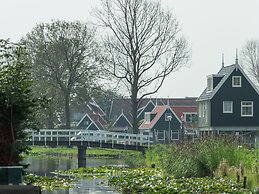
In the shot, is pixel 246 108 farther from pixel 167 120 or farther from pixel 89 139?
pixel 167 120

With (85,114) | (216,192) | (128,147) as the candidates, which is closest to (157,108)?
(85,114)

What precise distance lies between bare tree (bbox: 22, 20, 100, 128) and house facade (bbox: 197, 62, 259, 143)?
11.9 metres

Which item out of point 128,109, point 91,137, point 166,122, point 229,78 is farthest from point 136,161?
point 128,109

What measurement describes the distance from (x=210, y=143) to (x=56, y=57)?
145ft

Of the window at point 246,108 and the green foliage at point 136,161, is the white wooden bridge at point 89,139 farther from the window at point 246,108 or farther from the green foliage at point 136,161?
the window at point 246,108

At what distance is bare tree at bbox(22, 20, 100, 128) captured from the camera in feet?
225

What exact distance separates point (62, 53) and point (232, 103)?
17.2m

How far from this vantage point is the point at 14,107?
23.2 m

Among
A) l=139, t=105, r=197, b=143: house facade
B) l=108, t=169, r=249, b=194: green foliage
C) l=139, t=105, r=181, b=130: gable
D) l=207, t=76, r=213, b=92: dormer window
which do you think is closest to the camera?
l=108, t=169, r=249, b=194: green foliage

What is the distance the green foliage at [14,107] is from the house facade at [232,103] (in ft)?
134

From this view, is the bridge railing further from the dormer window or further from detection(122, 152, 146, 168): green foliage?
the dormer window

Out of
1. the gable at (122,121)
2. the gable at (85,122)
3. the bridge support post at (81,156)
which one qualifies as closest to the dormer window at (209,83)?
the bridge support post at (81,156)

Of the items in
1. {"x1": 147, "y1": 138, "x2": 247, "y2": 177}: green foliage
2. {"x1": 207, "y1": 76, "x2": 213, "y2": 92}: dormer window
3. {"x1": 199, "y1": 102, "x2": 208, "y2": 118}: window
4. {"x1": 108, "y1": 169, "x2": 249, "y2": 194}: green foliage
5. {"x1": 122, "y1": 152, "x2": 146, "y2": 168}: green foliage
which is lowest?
{"x1": 122, "y1": 152, "x2": 146, "y2": 168}: green foliage

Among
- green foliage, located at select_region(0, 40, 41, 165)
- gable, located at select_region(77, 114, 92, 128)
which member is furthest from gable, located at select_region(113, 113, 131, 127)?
green foliage, located at select_region(0, 40, 41, 165)
